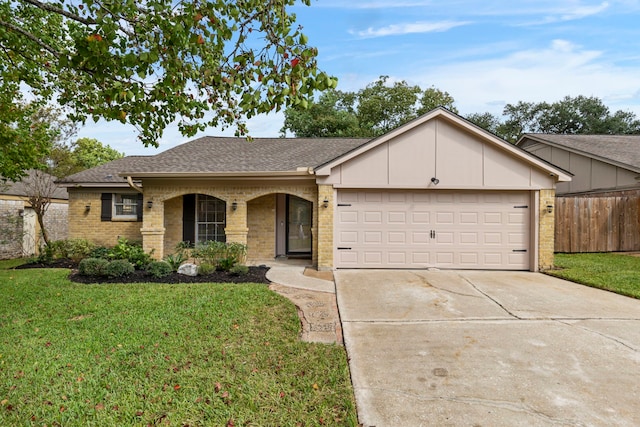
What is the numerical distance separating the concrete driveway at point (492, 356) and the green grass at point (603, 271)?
63 cm

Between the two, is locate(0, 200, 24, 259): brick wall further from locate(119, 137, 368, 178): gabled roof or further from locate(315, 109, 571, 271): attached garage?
locate(315, 109, 571, 271): attached garage

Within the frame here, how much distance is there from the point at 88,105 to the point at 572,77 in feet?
43.2

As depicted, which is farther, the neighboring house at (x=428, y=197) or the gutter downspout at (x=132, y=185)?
the gutter downspout at (x=132, y=185)

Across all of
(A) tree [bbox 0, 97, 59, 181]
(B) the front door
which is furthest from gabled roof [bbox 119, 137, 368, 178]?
(A) tree [bbox 0, 97, 59, 181]

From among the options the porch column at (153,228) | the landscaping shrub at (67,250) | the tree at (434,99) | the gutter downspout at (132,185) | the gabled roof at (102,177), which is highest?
the tree at (434,99)

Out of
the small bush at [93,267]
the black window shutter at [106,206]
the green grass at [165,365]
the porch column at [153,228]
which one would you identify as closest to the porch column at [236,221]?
the porch column at [153,228]

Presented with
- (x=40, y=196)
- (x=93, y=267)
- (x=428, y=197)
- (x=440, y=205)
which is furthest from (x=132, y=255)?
(x=440, y=205)

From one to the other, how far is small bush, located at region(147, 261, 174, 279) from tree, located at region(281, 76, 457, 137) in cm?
2050

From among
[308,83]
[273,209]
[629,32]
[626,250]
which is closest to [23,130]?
[273,209]

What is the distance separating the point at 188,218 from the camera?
35.4ft

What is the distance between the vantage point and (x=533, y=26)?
27.7 feet

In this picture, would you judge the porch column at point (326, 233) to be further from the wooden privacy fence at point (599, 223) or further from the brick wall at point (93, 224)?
the wooden privacy fence at point (599, 223)

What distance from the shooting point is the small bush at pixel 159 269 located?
7949 mm

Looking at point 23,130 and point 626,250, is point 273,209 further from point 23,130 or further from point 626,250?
point 626,250
